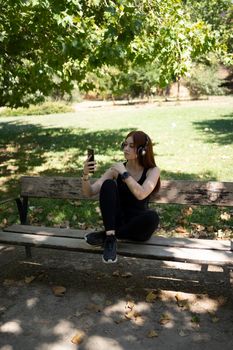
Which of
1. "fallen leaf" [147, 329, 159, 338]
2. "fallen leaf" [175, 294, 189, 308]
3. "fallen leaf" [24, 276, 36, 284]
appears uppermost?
"fallen leaf" [147, 329, 159, 338]

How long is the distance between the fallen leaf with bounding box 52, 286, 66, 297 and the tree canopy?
322cm

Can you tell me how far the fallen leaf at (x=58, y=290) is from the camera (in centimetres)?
434

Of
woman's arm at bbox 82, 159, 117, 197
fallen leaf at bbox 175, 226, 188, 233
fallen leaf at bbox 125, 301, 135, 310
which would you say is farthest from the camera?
fallen leaf at bbox 175, 226, 188, 233

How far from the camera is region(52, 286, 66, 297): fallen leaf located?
14.3 ft

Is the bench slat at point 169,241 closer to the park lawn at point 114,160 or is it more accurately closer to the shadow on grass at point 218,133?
the park lawn at point 114,160

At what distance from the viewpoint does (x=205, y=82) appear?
47438mm

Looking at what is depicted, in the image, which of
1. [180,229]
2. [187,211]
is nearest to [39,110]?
[187,211]

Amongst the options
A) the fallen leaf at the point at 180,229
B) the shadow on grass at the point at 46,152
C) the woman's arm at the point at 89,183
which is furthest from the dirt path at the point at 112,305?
the shadow on grass at the point at 46,152

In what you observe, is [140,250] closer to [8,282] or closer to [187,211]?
[8,282]

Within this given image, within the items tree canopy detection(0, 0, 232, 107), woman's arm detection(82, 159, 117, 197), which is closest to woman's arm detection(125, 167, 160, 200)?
woman's arm detection(82, 159, 117, 197)

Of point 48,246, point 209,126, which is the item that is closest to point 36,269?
point 48,246

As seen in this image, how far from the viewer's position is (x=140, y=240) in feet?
14.0

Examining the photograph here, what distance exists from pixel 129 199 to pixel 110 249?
591mm

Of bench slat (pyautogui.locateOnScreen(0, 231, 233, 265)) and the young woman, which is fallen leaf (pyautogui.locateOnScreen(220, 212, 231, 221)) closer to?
the young woman
